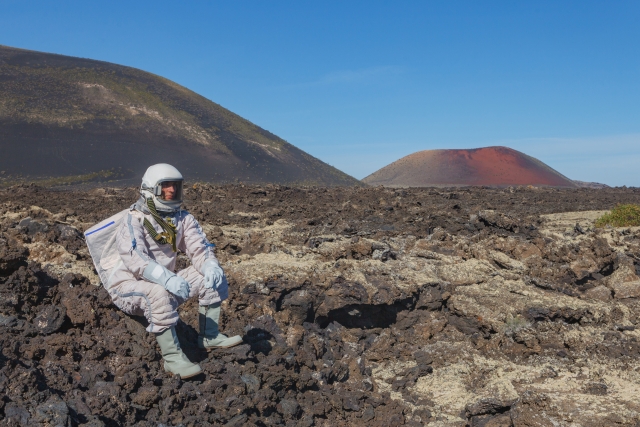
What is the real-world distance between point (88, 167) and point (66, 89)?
1419 cm

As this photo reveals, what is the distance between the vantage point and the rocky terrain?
3982 millimetres

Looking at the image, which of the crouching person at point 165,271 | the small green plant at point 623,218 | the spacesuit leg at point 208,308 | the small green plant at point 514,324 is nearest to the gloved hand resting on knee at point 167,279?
the crouching person at point 165,271

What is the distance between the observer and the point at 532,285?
7121 mm

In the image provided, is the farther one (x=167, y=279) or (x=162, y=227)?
(x=162, y=227)

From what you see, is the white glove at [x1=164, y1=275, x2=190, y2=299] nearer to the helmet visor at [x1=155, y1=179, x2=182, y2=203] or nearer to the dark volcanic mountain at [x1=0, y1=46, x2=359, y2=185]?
the helmet visor at [x1=155, y1=179, x2=182, y2=203]

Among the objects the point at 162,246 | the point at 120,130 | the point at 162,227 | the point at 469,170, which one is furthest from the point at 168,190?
the point at 469,170

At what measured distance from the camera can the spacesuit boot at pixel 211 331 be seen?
14.9 ft

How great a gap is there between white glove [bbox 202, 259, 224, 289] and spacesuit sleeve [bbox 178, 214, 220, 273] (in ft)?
0.64

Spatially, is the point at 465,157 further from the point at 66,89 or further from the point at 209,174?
the point at 66,89

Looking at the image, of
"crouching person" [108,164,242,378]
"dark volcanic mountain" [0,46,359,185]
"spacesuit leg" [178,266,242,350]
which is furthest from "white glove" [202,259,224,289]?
"dark volcanic mountain" [0,46,359,185]

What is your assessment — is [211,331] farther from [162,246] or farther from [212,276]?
[162,246]

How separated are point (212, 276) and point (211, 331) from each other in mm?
660

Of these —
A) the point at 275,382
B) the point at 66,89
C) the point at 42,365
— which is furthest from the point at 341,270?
the point at 66,89

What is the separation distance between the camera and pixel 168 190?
4.29 meters
